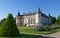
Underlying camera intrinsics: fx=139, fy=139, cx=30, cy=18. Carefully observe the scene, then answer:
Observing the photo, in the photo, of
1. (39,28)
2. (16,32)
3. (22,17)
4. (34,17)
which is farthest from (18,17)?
(16,32)

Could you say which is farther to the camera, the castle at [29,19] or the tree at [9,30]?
the castle at [29,19]

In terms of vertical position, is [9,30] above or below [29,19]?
below

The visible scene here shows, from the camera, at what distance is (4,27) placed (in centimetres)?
1594

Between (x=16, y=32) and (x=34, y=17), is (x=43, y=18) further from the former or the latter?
(x=16, y=32)

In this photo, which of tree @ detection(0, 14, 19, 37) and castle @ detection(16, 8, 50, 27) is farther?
castle @ detection(16, 8, 50, 27)

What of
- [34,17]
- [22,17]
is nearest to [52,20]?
[34,17]

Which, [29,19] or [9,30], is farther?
[29,19]

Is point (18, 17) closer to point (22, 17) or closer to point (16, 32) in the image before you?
point (22, 17)

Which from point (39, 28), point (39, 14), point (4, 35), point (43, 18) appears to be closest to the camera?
point (4, 35)

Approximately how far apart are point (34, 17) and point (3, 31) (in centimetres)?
5859

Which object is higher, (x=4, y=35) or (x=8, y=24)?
(x=8, y=24)

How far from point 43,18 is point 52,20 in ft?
27.6

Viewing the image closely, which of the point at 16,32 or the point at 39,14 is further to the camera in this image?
the point at 39,14

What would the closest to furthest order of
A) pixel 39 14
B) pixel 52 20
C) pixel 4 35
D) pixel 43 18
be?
pixel 4 35, pixel 39 14, pixel 43 18, pixel 52 20
